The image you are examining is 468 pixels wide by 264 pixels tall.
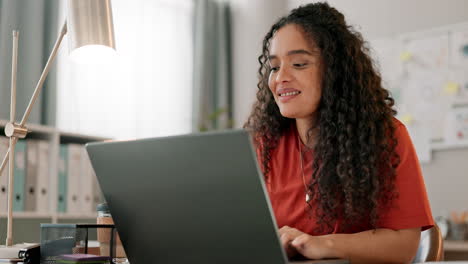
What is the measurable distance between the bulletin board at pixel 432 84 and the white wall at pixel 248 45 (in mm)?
900

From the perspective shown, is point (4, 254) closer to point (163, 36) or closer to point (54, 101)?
point (54, 101)

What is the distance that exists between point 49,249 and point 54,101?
188 centimetres

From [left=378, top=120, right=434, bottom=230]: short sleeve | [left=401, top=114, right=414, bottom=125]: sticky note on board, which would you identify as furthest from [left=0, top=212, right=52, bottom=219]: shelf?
[left=401, top=114, right=414, bottom=125]: sticky note on board

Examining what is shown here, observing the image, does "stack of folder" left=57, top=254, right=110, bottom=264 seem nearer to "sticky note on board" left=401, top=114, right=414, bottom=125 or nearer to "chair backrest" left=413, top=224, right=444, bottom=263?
"chair backrest" left=413, top=224, right=444, bottom=263

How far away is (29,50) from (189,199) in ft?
7.00

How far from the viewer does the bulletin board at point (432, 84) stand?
10.5 feet

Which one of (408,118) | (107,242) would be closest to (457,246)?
(408,118)

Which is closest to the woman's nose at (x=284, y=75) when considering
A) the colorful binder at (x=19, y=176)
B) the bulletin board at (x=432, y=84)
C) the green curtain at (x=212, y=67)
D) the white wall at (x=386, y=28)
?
the colorful binder at (x=19, y=176)

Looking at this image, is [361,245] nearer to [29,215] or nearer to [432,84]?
[29,215]

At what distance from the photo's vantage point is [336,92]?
1.50 meters

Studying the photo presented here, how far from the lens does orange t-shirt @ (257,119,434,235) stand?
1.29 m

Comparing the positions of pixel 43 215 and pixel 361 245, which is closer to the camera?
pixel 361 245

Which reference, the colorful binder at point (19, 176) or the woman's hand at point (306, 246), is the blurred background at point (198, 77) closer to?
the colorful binder at point (19, 176)

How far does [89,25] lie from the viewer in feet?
4.22
